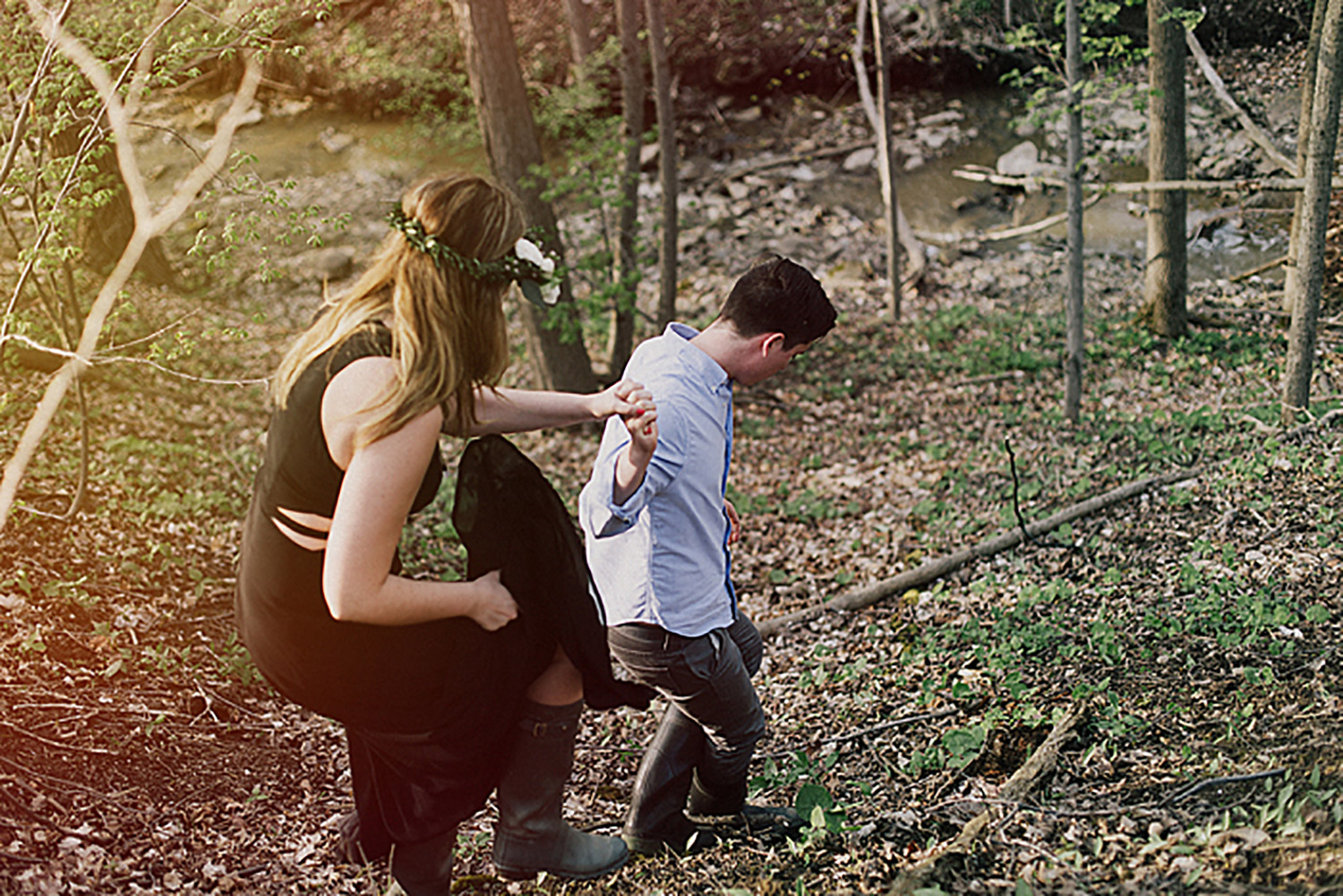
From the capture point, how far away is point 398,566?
103 inches

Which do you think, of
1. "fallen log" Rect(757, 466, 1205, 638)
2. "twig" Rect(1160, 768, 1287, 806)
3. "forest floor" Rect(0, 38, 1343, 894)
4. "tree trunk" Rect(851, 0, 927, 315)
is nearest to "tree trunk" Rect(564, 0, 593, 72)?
"tree trunk" Rect(851, 0, 927, 315)

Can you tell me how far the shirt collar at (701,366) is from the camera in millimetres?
2637

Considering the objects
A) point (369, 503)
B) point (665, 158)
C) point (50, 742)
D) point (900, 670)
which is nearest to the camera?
point (369, 503)

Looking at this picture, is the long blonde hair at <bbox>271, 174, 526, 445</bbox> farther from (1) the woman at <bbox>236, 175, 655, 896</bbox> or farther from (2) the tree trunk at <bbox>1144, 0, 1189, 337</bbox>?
(2) the tree trunk at <bbox>1144, 0, 1189, 337</bbox>

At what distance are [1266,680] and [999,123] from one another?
14.0 meters

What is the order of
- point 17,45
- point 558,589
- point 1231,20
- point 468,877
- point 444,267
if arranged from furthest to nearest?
point 1231,20, point 17,45, point 468,877, point 558,589, point 444,267

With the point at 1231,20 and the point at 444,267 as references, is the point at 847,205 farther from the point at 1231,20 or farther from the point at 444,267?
the point at 444,267

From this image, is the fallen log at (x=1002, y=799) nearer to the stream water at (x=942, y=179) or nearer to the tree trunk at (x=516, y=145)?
the tree trunk at (x=516, y=145)

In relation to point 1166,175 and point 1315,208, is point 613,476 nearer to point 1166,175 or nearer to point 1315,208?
point 1315,208

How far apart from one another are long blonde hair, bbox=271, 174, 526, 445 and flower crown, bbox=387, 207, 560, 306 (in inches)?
0.6

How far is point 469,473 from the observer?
251 cm

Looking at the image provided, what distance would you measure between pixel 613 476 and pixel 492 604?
0.46 meters

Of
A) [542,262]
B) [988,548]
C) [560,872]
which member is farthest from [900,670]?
[542,262]

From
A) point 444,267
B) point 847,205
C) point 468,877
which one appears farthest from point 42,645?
point 847,205
